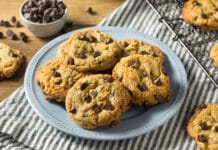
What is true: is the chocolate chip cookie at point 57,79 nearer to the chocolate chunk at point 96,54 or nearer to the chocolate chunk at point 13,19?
the chocolate chunk at point 96,54

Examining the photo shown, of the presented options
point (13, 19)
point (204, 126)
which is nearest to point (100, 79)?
point (204, 126)

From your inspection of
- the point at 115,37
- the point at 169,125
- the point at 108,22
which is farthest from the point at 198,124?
the point at 108,22

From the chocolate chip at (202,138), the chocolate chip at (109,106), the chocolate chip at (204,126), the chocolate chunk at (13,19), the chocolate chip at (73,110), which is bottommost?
the chocolate chunk at (13,19)

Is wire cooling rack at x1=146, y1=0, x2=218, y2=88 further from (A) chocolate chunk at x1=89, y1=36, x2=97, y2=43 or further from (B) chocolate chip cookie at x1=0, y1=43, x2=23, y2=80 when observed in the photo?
(B) chocolate chip cookie at x1=0, y1=43, x2=23, y2=80

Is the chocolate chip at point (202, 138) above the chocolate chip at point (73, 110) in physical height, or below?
below

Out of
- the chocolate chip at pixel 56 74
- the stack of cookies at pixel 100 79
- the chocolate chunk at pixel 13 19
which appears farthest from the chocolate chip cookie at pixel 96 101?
the chocolate chunk at pixel 13 19

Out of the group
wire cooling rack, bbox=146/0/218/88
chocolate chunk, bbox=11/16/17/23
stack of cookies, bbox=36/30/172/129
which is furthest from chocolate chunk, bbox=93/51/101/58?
chocolate chunk, bbox=11/16/17/23

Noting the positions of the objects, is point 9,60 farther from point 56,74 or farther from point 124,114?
point 124,114

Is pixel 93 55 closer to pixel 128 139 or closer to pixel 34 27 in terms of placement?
pixel 128 139

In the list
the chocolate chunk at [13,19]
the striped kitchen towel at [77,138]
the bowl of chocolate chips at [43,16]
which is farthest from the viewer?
the chocolate chunk at [13,19]
